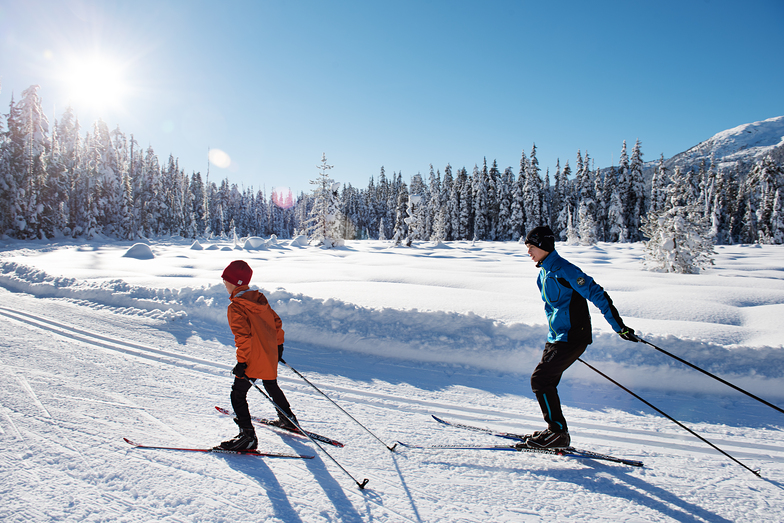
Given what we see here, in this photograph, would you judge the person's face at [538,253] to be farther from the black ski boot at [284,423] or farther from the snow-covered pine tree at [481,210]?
the snow-covered pine tree at [481,210]

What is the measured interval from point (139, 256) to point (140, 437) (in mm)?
19904

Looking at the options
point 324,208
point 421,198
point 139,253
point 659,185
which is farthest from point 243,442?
point 659,185

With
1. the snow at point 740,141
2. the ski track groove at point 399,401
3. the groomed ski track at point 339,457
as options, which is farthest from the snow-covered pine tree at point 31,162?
the snow at point 740,141

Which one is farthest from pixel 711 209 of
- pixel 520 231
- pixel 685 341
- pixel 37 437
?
pixel 37 437

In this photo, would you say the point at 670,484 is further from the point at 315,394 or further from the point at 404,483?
the point at 315,394

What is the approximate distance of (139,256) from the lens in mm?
19266

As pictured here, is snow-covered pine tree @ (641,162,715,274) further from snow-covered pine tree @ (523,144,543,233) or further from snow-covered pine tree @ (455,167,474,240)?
snow-covered pine tree @ (455,167,474,240)

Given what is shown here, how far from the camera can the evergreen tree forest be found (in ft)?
115

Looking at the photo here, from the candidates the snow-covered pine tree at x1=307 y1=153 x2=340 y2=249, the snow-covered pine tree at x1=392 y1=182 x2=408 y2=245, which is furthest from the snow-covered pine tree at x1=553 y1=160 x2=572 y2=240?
the snow-covered pine tree at x1=307 y1=153 x2=340 y2=249

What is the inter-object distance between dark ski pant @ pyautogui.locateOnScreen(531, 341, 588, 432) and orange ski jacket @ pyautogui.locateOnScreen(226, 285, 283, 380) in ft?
7.97

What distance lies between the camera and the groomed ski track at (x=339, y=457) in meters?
2.50

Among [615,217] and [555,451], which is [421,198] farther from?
[555,451]

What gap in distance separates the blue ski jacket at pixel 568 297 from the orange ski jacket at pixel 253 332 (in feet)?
8.38

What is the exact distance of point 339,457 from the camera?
10.3 feet
